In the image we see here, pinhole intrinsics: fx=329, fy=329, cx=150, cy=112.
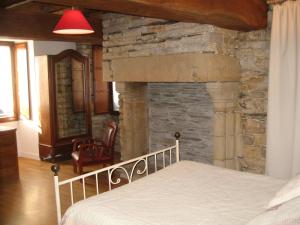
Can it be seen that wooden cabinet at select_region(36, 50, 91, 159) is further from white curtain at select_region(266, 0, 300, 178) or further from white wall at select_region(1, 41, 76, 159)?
white curtain at select_region(266, 0, 300, 178)

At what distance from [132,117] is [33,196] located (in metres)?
1.63

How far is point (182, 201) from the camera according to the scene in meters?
2.11

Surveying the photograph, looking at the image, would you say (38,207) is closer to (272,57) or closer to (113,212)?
(113,212)

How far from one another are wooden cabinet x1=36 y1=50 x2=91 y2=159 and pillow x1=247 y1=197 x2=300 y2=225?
4.48 meters

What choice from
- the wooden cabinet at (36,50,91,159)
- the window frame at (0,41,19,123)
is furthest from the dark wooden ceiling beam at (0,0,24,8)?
the window frame at (0,41,19,123)

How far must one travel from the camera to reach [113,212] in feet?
6.40

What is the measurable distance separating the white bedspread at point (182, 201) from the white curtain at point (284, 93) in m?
0.91

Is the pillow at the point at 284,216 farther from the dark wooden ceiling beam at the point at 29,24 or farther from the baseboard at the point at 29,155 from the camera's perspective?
the baseboard at the point at 29,155

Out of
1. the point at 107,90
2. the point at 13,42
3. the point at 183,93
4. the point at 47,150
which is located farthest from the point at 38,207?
the point at 13,42

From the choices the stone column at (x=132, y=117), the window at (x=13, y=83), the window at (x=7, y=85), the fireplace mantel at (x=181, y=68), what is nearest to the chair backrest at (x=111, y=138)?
the stone column at (x=132, y=117)

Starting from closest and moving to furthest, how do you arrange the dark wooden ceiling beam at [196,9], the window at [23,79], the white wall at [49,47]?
the dark wooden ceiling beam at [196,9] → the white wall at [49,47] → the window at [23,79]

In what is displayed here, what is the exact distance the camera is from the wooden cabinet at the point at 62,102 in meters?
5.41

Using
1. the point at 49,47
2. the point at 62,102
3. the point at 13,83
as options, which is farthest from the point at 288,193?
the point at 13,83

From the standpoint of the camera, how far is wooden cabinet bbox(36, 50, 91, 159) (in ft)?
17.7
